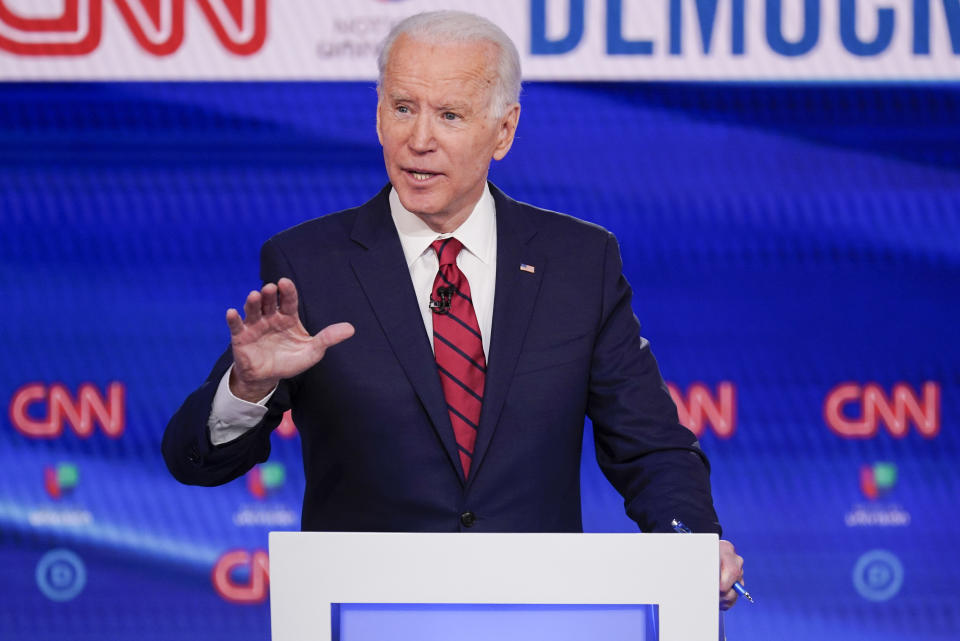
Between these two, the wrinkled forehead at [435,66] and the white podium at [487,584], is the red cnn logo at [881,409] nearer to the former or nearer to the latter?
the wrinkled forehead at [435,66]

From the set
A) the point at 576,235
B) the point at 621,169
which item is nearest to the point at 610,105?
the point at 621,169

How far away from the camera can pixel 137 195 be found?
10.8 ft

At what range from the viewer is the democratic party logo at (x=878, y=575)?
3275mm

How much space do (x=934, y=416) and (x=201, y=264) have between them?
6.77ft

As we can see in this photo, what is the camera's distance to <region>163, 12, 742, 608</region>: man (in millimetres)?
1705

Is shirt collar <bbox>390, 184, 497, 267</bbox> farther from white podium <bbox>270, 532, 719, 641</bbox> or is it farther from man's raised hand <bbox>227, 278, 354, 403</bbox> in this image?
white podium <bbox>270, 532, 719, 641</bbox>

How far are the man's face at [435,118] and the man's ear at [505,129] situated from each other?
56mm

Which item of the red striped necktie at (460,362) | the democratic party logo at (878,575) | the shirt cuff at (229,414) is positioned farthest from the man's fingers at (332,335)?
the democratic party logo at (878,575)

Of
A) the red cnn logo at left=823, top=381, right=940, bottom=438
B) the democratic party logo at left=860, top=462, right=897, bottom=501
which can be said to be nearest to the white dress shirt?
the red cnn logo at left=823, top=381, right=940, bottom=438

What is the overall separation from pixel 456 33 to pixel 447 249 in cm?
33

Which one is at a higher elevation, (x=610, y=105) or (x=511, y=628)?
(x=610, y=105)

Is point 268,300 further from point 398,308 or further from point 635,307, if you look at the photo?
point 635,307

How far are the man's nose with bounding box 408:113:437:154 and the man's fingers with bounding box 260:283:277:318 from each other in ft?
1.51

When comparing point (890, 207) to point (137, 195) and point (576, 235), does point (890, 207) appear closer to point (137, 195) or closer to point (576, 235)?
point (576, 235)
